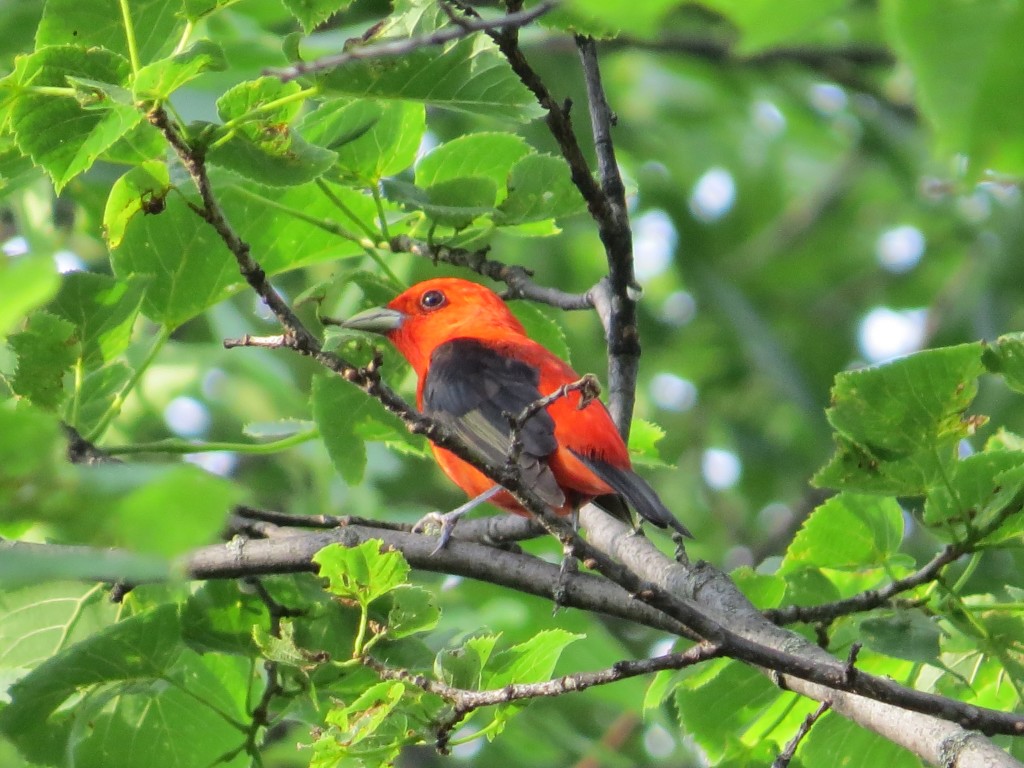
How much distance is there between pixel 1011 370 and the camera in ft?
9.93

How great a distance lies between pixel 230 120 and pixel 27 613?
5.57 ft

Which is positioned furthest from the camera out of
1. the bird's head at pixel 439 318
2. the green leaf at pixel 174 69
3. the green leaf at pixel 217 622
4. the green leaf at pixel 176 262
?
the bird's head at pixel 439 318

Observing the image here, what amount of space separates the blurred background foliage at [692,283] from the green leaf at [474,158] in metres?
0.45

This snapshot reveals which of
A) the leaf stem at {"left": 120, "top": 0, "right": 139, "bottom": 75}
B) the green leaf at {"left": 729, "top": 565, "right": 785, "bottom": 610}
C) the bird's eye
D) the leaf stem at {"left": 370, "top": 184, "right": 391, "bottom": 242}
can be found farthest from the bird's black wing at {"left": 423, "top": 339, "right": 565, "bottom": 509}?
the leaf stem at {"left": 120, "top": 0, "right": 139, "bottom": 75}

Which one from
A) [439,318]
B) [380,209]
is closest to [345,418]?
[380,209]

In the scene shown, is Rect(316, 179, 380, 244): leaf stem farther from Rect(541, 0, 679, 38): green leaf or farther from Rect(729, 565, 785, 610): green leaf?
Rect(541, 0, 679, 38): green leaf

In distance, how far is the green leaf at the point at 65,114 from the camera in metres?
2.68

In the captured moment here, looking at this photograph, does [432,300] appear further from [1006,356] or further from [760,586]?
[1006,356]

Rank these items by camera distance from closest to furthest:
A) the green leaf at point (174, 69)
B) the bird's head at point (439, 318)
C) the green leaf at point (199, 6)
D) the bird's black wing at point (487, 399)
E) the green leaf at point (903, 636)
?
1. the green leaf at point (174, 69)
2. the green leaf at point (199, 6)
3. the green leaf at point (903, 636)
4. the bird's black wing at point (487, 399)
5. the bird's head at point (439, 318)

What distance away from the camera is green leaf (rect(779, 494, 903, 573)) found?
11.5 ft

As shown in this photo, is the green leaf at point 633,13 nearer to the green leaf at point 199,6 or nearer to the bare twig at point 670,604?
the bare twig at point 670,604

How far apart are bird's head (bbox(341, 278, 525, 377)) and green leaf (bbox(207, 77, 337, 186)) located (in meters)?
2.36

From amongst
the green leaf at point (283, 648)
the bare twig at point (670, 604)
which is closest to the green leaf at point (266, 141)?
the bare twig at point (670, 604)

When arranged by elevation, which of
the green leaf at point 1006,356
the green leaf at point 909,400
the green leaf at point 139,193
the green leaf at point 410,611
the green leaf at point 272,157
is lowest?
the green leaf at point 410,611
